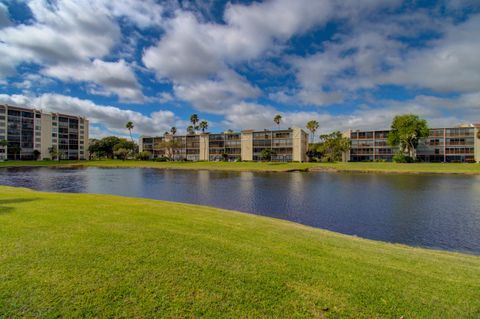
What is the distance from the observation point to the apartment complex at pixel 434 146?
94.1 m

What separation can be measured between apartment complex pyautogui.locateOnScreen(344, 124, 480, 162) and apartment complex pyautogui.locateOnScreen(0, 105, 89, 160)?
491ft

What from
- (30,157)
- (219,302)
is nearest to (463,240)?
(219,302)

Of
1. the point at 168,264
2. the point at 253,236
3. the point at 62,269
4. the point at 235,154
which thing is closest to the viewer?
the point at 62,269

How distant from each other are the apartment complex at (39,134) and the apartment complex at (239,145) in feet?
134

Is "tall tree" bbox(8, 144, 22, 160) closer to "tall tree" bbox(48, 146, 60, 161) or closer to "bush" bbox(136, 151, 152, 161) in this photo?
"tall tree" bbox(48, 146, 60, 161)

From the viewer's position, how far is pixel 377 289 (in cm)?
561

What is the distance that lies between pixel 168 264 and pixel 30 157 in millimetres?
161774

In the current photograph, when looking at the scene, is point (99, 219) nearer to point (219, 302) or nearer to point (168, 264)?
point (168, 264)

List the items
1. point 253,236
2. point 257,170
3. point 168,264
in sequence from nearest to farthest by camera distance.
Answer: point 168,264
point 253,236
point 257,170

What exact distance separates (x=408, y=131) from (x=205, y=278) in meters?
105

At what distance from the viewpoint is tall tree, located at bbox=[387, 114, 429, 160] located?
8856 cm

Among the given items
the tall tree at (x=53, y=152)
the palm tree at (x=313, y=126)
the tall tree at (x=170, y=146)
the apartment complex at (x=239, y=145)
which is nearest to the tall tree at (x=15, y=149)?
the tall tree at (x=53, y=152)

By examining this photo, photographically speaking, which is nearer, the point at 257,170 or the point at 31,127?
the point at 257,170

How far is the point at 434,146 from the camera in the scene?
327 ft
